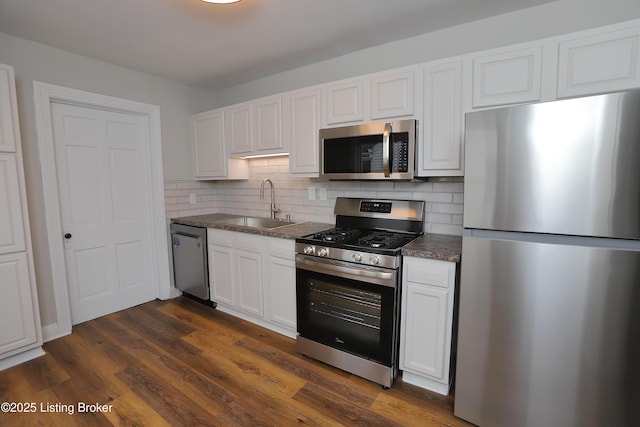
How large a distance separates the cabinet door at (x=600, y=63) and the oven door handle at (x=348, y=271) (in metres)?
1.44

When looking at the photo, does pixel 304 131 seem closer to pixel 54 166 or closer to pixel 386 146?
pixel 386 146

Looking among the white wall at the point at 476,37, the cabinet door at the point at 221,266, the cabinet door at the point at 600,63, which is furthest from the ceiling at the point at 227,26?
the cabinet door at the point at 221,266

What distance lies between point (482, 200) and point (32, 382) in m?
3.14

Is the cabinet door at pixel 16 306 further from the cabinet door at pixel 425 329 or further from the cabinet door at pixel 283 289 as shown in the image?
the cabinet door at pixel 425 329

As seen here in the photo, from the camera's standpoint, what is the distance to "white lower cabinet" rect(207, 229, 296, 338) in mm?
2514

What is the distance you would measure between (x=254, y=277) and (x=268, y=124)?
148 cm

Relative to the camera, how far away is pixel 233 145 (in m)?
3.23

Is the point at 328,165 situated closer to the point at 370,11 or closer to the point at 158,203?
the point at 370,11

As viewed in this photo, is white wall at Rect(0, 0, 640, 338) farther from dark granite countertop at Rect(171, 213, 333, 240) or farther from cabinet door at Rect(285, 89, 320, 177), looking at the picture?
cabinet door at Rect(285, 89, 320, 177)

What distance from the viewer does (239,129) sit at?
10.3 ft

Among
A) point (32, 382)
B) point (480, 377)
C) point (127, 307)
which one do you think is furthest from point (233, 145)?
point (480, 377)

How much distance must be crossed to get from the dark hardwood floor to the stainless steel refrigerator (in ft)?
1.70

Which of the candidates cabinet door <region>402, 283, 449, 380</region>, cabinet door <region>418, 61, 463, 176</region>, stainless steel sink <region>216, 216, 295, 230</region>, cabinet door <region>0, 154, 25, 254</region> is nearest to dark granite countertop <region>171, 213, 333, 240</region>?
stainless steel sink <region>216, 216, 295, 230</region>

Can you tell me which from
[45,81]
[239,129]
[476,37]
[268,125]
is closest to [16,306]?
[45,81]
